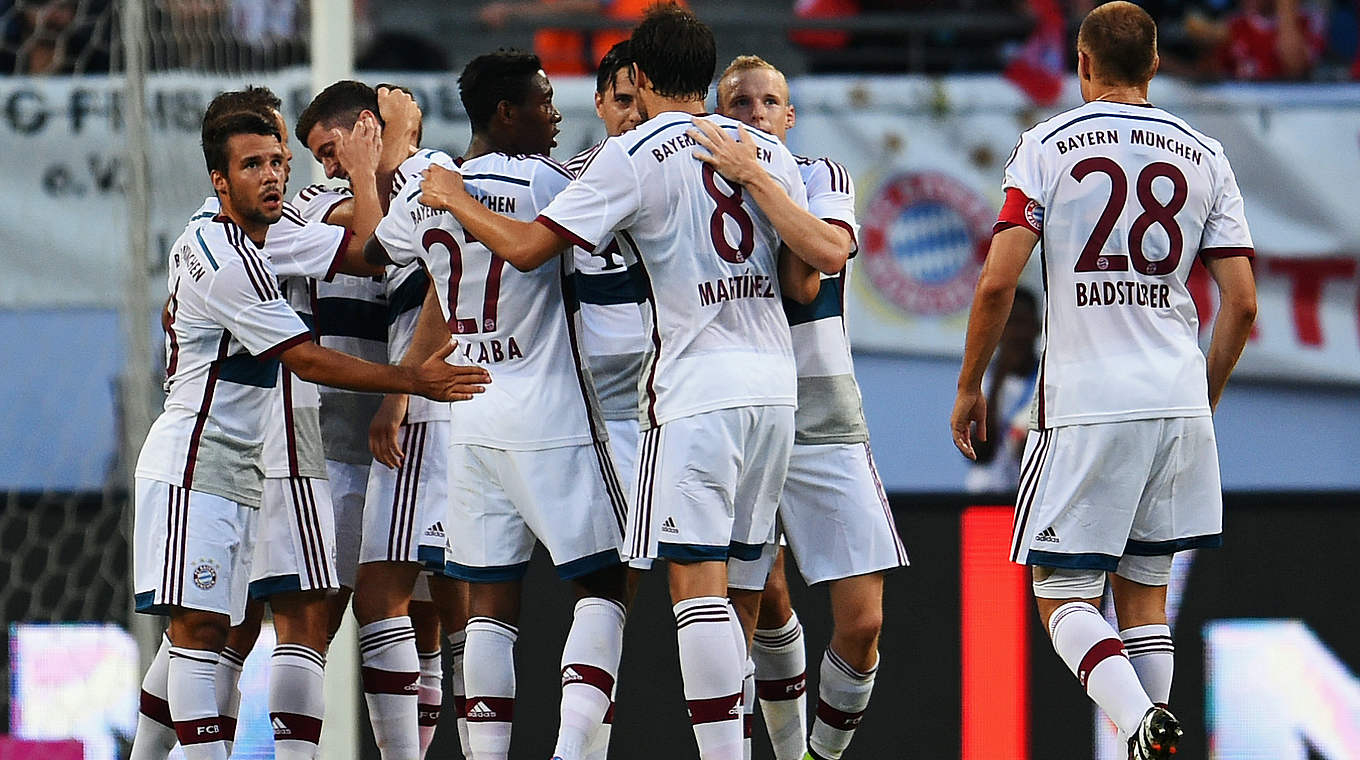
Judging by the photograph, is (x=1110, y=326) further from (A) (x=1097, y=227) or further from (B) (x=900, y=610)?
(B) (x=900, y=610)

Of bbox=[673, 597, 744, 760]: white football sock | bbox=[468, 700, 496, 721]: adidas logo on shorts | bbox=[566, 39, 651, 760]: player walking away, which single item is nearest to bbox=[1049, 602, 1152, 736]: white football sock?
bbox=[673, 597, 744, 760]: white football sock

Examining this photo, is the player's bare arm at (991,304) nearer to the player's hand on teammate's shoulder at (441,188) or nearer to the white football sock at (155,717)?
the player's hand on teammate's shoulder at (441,188)

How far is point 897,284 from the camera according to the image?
8.67m

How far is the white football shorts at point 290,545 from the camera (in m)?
5.02

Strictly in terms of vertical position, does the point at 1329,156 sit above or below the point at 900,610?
above

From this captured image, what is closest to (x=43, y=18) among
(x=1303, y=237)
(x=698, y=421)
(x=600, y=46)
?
(x=600, y=46)

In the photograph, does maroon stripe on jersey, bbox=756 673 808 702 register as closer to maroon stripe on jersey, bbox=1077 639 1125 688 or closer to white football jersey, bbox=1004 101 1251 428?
maroon stripe on jersey, bbox=1077 639 1125 688

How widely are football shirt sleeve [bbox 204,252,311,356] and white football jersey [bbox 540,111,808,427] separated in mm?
782

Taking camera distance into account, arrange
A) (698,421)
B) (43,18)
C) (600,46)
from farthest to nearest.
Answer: (600,46) < (43,18) < (698,421)

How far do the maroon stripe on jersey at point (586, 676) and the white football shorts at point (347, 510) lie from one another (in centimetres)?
Result: 108

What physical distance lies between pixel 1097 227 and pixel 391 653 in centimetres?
226

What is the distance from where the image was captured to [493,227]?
449cm

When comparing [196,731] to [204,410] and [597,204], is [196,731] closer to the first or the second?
[204,410]

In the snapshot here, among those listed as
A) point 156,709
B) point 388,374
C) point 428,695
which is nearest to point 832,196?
point 388,374
